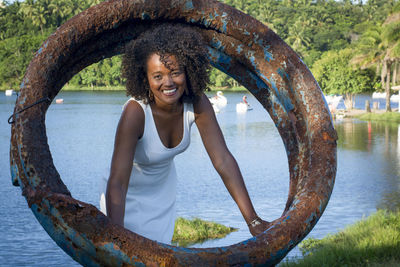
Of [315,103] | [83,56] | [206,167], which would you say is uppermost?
[83,56]

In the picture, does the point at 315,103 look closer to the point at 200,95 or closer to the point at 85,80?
the point at 200,95

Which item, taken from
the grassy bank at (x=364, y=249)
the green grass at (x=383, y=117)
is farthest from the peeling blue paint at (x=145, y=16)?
the green grass at (x=383, y=117)

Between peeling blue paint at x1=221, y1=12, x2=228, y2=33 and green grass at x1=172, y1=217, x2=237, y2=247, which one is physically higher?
peeling blue paint at x1=221, y1=12, x2=228, y2=33

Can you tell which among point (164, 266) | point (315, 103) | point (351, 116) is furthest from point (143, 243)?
point (351, 116)

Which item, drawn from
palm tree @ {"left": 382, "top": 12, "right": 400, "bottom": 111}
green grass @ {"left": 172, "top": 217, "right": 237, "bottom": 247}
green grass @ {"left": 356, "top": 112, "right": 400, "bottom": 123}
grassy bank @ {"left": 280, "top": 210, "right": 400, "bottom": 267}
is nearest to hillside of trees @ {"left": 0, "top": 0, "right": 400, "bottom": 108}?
green grass @ {"left": 356, "top": 112, "right": 400, "bottom": 123}

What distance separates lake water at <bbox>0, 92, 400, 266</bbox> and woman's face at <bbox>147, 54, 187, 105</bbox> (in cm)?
54

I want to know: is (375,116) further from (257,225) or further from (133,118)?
(133,118)

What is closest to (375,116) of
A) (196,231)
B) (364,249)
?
(196,231)

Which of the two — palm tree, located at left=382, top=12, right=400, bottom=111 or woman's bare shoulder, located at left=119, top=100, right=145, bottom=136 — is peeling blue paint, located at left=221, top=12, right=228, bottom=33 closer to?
woman's bare shoulder, located at left=119, top=100, right=145, bottom=136

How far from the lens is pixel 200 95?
3.43 meters

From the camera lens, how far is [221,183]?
15922 millimetres

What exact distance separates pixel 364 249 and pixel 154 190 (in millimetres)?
4119

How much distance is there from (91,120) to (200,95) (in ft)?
107

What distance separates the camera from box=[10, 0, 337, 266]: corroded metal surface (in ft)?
8.77
